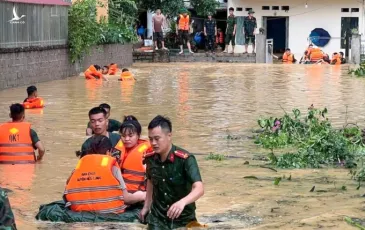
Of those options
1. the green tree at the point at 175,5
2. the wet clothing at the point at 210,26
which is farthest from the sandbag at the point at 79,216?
the green tree at the point at 175,5

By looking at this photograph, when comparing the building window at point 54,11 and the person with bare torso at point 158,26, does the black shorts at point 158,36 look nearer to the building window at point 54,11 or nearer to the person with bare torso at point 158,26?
the person with bare torso at point 158,26

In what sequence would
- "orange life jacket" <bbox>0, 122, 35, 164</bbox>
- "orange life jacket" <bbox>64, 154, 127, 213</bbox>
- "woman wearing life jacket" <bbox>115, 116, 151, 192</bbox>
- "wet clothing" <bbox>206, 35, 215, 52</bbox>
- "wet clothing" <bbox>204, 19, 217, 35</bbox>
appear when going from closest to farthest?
1. "orange life jacket" <bbox>64, 154, 127, 213</bbox>
2. "woman wearing life jacket" <bbox>115, 116, 151, 192</bbox>
3. "orange life jacket" <bbox>0, 122, 35, 164</bbox>
4. "wet clothing" <bbox>204, 19, 217, 35</bbox>
5. "wet clothing" <bbox>206, 35, 215, 52</bbox>

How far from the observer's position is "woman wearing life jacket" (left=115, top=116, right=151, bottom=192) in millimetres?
9578

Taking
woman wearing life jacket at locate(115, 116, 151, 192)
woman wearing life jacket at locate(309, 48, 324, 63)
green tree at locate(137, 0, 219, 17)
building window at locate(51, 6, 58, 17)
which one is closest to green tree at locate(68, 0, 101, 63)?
building window at locate(51, 6, 58, 17)

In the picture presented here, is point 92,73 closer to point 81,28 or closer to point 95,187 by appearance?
point 81,28

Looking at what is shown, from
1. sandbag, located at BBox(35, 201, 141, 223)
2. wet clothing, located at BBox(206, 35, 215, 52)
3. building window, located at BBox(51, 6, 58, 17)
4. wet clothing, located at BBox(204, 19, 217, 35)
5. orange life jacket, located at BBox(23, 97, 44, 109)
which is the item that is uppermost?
building window, located at BBox(51, 6, 58, 17)

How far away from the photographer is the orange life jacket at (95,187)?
8.98 metres

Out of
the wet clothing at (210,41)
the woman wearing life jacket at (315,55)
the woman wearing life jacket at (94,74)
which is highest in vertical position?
the wet clothing at (210,41)

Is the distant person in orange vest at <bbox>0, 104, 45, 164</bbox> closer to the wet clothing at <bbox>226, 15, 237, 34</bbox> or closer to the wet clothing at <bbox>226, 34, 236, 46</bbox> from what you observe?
the wet clothing at <bbox>226, 15, 237, 34</bbox>

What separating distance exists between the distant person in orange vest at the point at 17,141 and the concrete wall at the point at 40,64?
515 inches

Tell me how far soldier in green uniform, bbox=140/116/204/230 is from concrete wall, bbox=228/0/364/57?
37233 millimetres

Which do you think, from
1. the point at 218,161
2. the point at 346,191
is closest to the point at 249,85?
the point at 218,161

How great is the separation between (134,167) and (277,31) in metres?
37.8

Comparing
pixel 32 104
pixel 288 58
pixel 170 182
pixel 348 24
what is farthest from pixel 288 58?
pixel 170 182
